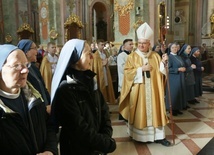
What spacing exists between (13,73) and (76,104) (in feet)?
1.88

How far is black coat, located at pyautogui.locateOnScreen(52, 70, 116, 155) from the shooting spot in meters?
1.91

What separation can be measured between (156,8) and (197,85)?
507 centimetres

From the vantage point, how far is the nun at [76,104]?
192 cm

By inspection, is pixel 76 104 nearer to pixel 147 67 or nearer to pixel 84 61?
pixel 84 61

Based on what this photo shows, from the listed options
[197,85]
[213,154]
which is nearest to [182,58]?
[197,85]

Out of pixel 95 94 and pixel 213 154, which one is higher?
pixel 95 94

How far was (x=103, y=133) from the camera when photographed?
2.19m

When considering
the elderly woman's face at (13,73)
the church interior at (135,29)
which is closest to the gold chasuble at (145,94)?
the church interior at (135,29)

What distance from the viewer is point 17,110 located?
4.98ft

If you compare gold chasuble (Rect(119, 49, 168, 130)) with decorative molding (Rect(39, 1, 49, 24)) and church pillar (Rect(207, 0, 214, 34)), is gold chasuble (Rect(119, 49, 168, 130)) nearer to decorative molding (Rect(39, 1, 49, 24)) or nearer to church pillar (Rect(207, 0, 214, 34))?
decorative molding (Rect(39, 1, 49, 24))

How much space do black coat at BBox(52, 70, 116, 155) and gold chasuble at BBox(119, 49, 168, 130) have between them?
6.01 ft

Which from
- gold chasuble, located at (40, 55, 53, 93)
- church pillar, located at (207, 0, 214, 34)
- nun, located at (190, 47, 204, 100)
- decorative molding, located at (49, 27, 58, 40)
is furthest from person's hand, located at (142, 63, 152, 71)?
church pillar, located at (207, 0, 214, 34)

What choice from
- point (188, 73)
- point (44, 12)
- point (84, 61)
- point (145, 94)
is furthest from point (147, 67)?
point (44, 12)

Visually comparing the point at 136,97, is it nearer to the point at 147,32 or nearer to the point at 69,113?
the point at 147,32
